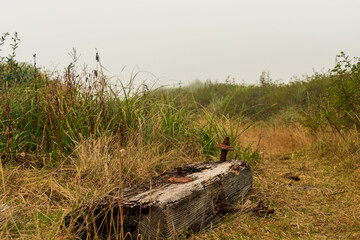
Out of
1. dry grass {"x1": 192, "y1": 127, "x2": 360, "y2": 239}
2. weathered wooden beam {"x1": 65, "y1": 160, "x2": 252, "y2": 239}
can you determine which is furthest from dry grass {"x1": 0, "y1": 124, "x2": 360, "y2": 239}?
weathered wooden beam {"x1": 65, "y1": 160, "x2": 252, "y2": 239}

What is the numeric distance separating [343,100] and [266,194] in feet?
8.92

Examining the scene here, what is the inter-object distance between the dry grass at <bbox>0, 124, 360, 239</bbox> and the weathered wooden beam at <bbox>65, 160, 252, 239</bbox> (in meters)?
0.12

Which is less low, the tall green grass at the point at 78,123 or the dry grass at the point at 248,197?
the tall green grass at the point at 78,123

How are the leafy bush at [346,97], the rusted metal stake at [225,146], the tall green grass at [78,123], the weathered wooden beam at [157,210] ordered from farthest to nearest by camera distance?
the leafy bush at [346,97] < the tall green grass at [78,123] < the rusted metal stake at [225,146] < the weathered wooden beam at [157,210]

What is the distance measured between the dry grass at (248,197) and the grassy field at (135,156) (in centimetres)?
1

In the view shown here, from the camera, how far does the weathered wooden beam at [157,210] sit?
2.22 meters

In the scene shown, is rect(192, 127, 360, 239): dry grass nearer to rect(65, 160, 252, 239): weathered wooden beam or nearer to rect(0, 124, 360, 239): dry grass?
rect(0, 124, 360, 239): dry grass

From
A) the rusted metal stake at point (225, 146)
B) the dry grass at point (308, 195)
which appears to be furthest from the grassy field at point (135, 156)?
the rusted metal stake at point (225, 146)

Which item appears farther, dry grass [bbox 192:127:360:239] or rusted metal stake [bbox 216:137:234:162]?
rusted metal stake [bbox 216:137:234:162]

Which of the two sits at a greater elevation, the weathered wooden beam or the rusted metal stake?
the rusted metal stake

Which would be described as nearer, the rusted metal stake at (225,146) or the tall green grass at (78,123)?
the rusted metal stake at (225,146)

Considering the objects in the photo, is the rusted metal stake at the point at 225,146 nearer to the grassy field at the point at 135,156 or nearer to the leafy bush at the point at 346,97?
the grassy field at the point at 135,156

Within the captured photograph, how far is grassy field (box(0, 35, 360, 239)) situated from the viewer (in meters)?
2.79

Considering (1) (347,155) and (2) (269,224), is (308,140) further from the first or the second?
(2) (269,224)
